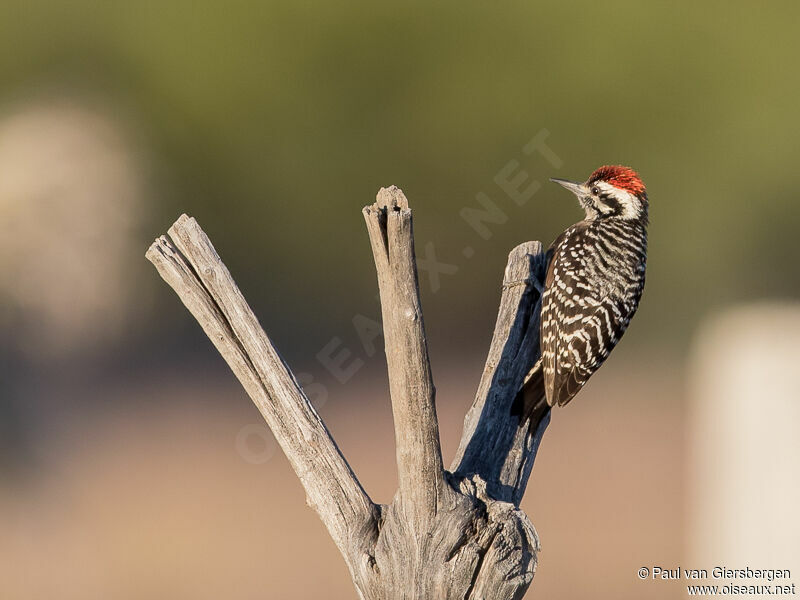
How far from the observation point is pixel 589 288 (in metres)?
4.30

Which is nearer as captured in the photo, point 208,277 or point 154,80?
point 208,277

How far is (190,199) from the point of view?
36.1ft

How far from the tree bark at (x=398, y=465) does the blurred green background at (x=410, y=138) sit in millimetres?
7459

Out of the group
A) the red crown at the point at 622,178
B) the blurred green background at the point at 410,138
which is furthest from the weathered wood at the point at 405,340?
the blurred green background at the point at 410,138

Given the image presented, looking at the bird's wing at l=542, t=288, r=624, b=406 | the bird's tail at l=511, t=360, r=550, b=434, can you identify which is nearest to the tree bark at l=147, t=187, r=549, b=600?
the bird's tail at l=511, t=360, r=550, b=434

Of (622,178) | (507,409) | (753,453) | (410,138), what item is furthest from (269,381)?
(410,138)

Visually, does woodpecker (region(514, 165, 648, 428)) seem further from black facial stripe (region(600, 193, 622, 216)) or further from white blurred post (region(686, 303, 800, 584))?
white blurred post (region(686, 303, 800, 584))

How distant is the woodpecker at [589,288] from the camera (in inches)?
146

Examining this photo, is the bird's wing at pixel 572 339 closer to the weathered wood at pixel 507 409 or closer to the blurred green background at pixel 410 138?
the weathered wood at pixel 507 409

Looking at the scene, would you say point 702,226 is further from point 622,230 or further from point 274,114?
point 622,230

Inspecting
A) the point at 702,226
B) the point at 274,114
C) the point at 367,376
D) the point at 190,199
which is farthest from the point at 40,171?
the point at 702,226

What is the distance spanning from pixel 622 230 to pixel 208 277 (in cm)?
246

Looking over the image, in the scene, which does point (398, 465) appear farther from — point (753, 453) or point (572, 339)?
point (753, 453)

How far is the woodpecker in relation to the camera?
3.71m
